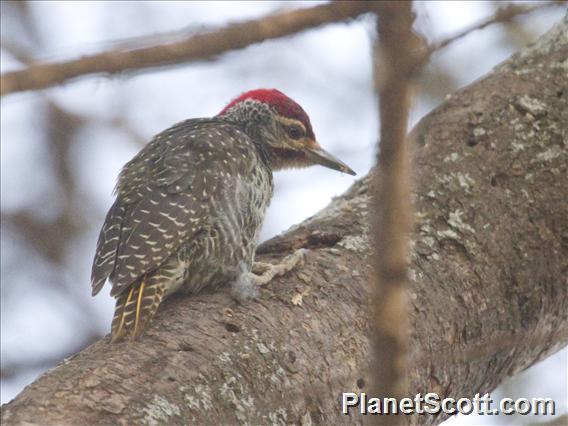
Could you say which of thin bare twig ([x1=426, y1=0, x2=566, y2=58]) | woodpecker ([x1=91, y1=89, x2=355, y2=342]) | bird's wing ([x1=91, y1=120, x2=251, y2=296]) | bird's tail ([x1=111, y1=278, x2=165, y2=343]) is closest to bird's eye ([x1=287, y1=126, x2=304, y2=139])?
woodpecker ([x1=91, y1=89, x2=355, y2=342])

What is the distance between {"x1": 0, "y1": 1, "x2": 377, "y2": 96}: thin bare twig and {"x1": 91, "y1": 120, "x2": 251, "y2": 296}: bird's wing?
7.02 feet

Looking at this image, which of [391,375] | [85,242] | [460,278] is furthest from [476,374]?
[85,242]

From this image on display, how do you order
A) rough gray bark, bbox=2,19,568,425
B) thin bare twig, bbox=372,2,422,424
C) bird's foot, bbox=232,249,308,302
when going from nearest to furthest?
1. thin bare twig, bbox=372,2,422,424
2. rough gray bark, bbox=2,19,568,425
3. bird's foot, bbox=232,249,308,302

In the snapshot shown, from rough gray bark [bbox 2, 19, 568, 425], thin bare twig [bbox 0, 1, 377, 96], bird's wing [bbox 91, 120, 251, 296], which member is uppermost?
thin bare twig [bbox 0, 1, 377, 96]

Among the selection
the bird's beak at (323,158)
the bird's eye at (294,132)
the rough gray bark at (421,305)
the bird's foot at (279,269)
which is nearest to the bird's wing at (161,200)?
the rough gray bark at (421,305)

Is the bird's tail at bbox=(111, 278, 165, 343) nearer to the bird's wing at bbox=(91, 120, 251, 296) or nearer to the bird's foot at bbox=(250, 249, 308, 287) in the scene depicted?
the bird's wing at bbox=(91, 120, 251, 296)

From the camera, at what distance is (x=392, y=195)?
1.90 meters

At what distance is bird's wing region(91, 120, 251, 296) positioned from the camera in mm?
4012

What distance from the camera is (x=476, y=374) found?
397cm

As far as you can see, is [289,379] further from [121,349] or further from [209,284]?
[209,284]

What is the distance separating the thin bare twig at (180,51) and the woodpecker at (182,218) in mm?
1651

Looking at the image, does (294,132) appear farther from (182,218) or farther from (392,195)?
(392,195)

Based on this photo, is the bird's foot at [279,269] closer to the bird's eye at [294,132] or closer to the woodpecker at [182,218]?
the woodpecker at [182,218]

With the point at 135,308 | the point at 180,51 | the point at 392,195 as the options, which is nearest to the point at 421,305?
the point at 135,308
